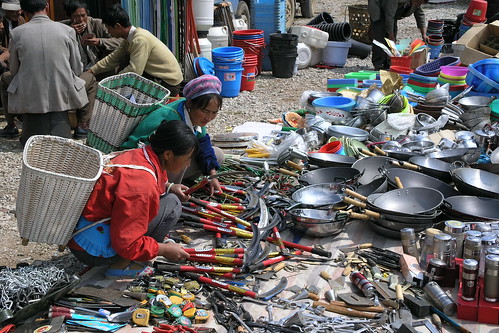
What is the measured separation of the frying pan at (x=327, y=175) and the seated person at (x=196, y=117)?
0.65m

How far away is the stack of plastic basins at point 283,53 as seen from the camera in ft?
29.9

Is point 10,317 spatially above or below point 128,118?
below

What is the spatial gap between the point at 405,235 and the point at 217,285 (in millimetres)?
1145

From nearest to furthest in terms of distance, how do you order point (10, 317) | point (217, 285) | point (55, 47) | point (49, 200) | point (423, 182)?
point (10, 317) → point (49, 200) → point (217, 285) → point (423, 182) → point (55, 47)

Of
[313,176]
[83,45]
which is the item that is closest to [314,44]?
[83,45]

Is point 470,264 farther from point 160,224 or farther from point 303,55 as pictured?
point 303,55

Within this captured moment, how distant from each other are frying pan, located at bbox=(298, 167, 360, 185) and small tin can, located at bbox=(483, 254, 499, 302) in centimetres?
154

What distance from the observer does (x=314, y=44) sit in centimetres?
984

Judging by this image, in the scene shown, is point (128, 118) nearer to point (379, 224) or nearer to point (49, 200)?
point (49, 200)

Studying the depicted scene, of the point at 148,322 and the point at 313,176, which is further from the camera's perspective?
the point at 313,176

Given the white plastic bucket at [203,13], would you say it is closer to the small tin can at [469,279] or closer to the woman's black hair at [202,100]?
the woman's black hair at [202,100]

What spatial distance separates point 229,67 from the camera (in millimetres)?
8039

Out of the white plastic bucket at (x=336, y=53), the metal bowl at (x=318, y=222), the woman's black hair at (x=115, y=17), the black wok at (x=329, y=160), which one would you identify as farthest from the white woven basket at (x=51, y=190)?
the white plastic bucket at (x=336, y=53)

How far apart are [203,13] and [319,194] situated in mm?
4569
